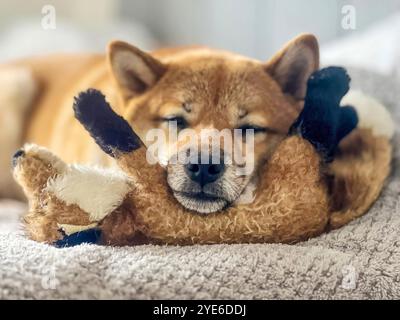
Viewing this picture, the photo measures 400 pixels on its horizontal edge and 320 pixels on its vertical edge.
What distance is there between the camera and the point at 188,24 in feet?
7.97

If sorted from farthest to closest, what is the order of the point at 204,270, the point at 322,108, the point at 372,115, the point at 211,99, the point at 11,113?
the point at 11,113
the point at 372,115
the point at 211,99
the point at 322,108
the point at 204,270

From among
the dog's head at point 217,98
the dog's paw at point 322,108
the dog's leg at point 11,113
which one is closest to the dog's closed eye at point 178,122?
the dog's head at point 217,98

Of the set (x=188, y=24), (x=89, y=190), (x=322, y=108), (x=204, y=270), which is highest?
(x=188, y=24)

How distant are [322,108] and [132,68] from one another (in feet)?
1.33

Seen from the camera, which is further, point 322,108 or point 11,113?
point 11,113

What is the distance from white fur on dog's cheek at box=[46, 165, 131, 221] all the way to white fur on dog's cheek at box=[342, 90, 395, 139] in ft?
1.84

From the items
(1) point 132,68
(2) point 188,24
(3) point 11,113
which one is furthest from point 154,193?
(2) point 188,24

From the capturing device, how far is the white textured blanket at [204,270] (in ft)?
2.52

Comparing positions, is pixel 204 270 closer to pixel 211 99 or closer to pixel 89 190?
pixel 89 190

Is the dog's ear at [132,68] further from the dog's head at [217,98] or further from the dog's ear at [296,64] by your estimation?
the dog's ear at [296,64]

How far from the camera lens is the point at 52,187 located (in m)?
0.86
